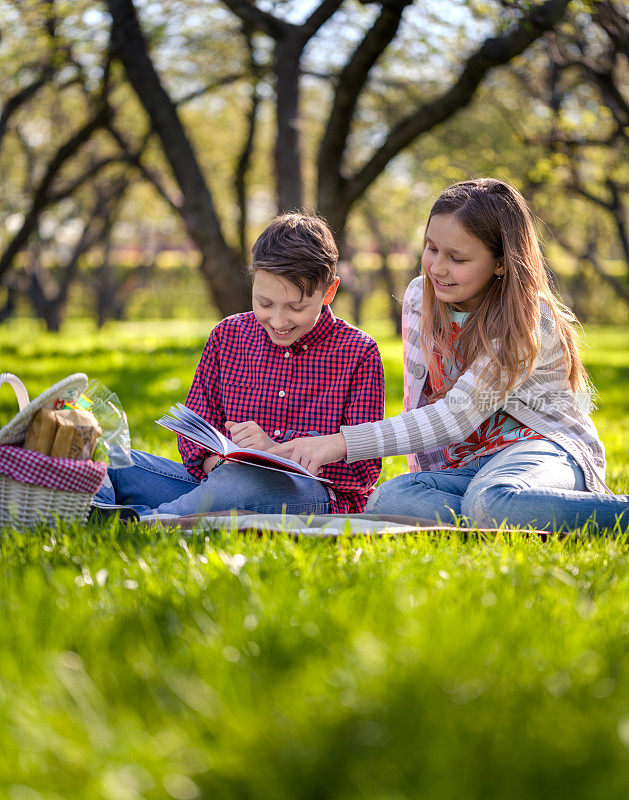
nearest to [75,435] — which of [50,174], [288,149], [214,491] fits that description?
[214,491]

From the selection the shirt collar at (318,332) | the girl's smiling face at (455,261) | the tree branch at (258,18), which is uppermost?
the tree branch at (258,18)

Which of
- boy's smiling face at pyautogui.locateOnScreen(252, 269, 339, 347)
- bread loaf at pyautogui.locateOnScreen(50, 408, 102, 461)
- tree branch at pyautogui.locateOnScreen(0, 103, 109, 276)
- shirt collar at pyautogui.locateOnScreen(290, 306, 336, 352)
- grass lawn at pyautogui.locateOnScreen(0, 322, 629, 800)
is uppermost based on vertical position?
tree branch at pyautogui.locateOnScreen(0, 103, 109, 276)

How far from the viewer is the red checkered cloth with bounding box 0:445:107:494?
2613mm

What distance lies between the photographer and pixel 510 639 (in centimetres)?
174

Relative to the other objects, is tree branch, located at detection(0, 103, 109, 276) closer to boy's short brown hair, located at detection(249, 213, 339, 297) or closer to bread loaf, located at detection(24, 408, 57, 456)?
boy's short brown hair, located at detection(249, 213, 339, 297)

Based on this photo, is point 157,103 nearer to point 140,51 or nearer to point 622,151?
point 140,51

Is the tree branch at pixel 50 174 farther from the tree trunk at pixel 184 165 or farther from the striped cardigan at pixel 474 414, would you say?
the striped cardigan at pixel 474 414

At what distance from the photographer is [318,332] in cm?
349

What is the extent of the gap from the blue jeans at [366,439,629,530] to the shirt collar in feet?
2.23

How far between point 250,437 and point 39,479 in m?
0.80

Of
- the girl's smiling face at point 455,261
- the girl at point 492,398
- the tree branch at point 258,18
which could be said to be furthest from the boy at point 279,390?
the tree branch at point 258,18

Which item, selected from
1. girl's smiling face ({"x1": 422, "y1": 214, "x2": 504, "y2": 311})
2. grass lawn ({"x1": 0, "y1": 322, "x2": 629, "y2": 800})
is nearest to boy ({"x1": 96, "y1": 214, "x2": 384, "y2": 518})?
girl's smiling face ({"x1": 422, "y1": 214, "x2": 504, "y2": 311})

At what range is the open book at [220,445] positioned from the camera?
2.80 meters

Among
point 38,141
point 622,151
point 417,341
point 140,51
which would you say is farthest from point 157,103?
point 38,141
